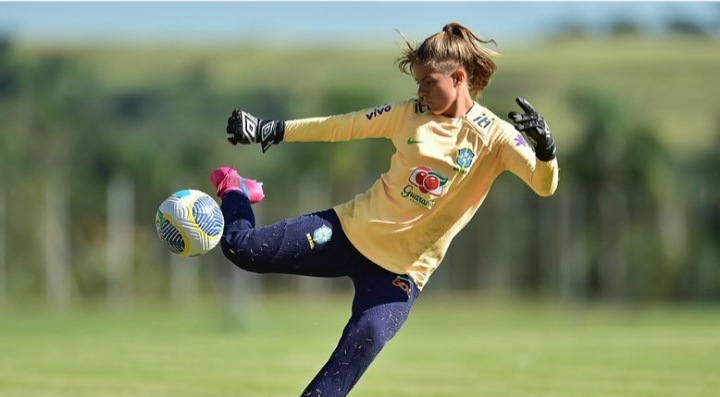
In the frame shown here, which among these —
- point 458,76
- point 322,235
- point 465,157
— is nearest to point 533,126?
point 465,157

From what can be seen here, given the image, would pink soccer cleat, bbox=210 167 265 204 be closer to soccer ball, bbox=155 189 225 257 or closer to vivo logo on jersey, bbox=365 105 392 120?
soccer ball, bbox=155 189 225 257

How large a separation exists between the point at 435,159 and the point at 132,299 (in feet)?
116

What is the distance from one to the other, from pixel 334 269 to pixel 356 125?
3.06 feet

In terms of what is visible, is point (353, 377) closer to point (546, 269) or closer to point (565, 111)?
point (546, 269)

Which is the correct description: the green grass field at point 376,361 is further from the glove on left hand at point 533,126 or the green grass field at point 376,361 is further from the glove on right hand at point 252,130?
the glove on left hand at point 533,126

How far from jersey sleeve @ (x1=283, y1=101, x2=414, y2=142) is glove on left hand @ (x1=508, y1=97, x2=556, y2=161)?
87 cm

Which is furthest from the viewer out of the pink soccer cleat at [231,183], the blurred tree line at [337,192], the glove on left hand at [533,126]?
the blurred tree line at [337,192]

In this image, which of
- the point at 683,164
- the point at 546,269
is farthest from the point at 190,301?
the point at 683,164

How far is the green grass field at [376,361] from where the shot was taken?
44.2 feet

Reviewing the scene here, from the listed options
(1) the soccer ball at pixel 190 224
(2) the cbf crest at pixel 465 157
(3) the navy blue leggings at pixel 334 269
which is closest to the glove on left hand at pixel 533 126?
(2) the cbf crest at pixel 465 157

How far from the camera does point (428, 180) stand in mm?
8438

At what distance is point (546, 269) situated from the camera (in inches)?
1893

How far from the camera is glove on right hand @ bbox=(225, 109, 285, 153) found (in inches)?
339

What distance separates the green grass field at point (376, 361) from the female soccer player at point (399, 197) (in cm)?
434
